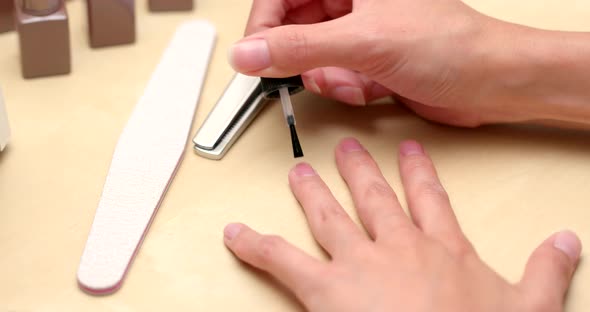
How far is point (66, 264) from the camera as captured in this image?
567 mm

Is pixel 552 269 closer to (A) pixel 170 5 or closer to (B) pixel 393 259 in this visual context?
(B) pixel 393 259

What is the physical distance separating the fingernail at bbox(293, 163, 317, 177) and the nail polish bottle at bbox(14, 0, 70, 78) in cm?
26

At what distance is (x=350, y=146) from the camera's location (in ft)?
2.17

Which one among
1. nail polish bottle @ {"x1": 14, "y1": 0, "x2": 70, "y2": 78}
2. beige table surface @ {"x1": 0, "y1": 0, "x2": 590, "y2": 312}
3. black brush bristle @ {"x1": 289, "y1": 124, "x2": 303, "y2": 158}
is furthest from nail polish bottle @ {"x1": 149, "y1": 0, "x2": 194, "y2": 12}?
black brush bristle @ {"x1": 289, "y1": 124, "x2": 303, "y2": 158}

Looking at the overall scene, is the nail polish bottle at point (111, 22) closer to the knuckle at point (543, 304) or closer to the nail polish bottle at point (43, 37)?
the nail polish bottle at point (43, 37)

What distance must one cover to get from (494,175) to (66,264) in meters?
0.38

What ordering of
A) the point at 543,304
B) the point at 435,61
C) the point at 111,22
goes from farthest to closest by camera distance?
the point at 111,22
the point at 435,61
the point at 543,304

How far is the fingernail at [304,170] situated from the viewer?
64 cm

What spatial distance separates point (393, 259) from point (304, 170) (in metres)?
0.13

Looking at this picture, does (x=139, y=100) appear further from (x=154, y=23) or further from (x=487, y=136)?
(x=487, y=136)

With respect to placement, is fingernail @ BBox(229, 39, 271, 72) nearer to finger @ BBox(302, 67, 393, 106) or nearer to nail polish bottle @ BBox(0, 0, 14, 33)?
finger @ BBox(302, 67, 393, 106)

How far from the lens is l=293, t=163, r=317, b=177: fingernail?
0.64 metres

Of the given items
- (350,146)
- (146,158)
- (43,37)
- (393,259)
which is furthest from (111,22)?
(393,259)

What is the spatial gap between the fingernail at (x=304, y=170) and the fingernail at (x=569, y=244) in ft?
0.69
